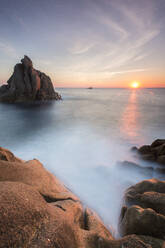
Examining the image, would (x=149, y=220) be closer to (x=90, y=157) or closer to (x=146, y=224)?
(x=146, y=224)

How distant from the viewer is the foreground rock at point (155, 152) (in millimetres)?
6843

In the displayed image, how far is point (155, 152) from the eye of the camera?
24.7 ft

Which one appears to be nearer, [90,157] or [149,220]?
[149,220]

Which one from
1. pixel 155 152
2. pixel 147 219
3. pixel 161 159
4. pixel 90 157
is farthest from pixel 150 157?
pixel 147 219

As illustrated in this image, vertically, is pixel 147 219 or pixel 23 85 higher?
pixel 23 85

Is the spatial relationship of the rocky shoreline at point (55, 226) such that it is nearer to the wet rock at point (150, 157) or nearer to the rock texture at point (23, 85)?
the wet rock at point (150, 157)

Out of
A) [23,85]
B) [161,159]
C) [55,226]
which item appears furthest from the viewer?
[23,85]

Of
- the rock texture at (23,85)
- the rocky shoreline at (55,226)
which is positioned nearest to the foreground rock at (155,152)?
the rocky shoreline at (55,226)

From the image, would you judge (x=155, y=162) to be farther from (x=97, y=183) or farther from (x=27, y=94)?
(x=27, y=94)

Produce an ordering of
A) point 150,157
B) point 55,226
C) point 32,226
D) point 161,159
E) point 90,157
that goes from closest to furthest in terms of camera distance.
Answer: point 32,226 < point 55,226 < point 161,159 < point 150,157 < point 90,157

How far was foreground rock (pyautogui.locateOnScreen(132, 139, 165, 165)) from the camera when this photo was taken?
22.5ft

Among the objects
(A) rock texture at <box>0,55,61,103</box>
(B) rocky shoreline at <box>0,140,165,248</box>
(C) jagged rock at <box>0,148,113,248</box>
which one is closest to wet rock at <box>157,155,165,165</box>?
(B) rocky shoreline at <box>0,140,165,248</box>

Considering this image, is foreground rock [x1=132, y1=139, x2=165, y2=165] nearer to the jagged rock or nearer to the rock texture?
the jagged rock

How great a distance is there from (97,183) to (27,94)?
1434 inches
